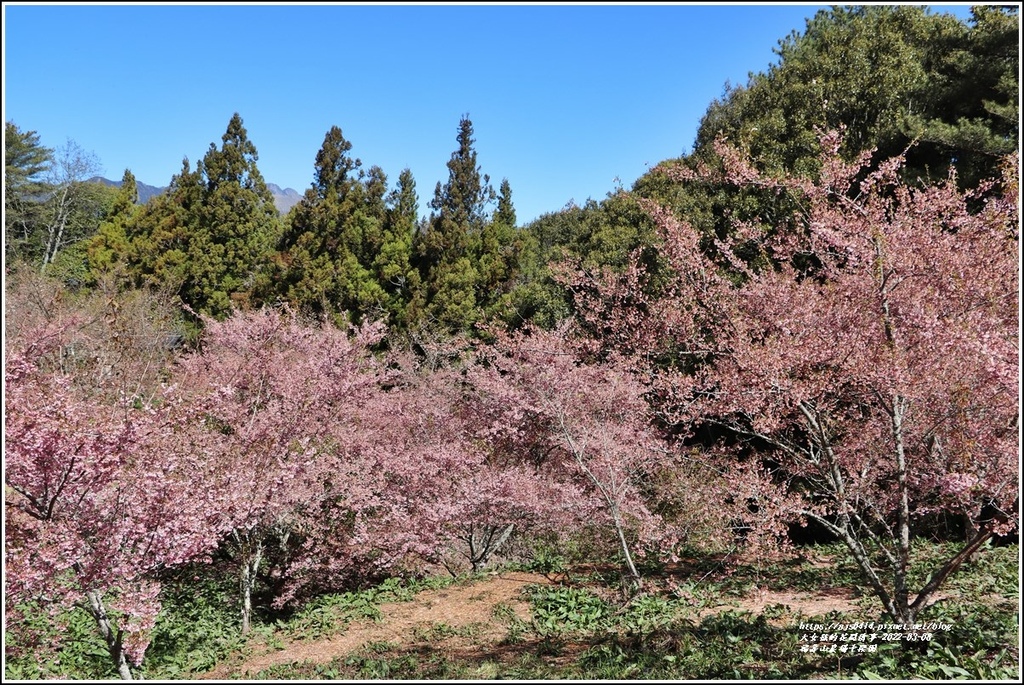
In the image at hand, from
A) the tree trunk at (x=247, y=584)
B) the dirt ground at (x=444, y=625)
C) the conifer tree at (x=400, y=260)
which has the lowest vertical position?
the dirt ground at (x=444, y=625)

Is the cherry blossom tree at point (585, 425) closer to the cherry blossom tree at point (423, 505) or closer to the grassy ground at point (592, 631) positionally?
the cherry blossom tree at point (423, 505)

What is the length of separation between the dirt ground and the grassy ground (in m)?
0.03

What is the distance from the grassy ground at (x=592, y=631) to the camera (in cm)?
439

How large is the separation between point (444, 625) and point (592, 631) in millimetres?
1839

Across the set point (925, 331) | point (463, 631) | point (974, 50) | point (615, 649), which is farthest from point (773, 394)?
point (974, 50)

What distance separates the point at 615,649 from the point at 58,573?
4913mm

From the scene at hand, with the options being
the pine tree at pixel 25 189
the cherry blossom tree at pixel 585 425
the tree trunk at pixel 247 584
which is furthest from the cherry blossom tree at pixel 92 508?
the pine tree at pixel 25 189

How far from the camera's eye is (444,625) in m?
6.98

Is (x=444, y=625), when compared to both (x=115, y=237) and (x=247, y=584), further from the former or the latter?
(x=115, y=237)

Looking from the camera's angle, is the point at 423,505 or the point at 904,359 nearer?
the point at 904,359

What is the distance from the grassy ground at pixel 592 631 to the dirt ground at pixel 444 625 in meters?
0.03

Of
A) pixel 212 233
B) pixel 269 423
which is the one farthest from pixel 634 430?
pixel 212 233

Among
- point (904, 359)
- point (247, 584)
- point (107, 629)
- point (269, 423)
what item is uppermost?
point (904, 359)

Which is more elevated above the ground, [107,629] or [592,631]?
[107,629]
